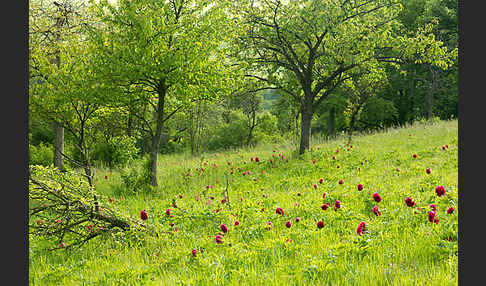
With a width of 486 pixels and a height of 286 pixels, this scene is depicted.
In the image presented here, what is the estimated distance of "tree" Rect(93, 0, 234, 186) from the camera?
8289 millimetres

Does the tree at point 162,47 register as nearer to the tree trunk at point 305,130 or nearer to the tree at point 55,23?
the tree at point 55,23

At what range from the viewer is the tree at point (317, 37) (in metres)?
10.7

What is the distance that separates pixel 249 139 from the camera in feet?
113

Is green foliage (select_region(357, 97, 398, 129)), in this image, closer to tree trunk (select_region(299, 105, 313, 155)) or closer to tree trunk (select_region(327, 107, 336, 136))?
tree trunk (select_region(327, 107, 336, 136))

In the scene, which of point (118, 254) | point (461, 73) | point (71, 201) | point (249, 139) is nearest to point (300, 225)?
point (118, 254)

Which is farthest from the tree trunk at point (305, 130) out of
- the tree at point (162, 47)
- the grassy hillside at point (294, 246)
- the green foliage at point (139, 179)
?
the green foliage at point (139, 179)

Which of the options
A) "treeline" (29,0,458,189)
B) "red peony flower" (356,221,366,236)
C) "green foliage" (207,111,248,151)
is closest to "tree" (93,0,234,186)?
"treeline" (29,0,458,189)

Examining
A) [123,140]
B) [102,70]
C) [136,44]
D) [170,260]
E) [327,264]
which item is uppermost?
[136,44]

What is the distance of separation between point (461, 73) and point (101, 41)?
9.62m

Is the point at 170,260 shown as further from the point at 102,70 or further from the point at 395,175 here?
the point at 102,70

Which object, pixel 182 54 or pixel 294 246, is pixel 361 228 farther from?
pixel 182 54

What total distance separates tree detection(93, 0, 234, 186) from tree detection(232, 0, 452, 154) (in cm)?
252

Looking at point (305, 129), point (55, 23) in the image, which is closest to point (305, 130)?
point (305, 129)

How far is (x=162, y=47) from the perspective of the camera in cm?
834
